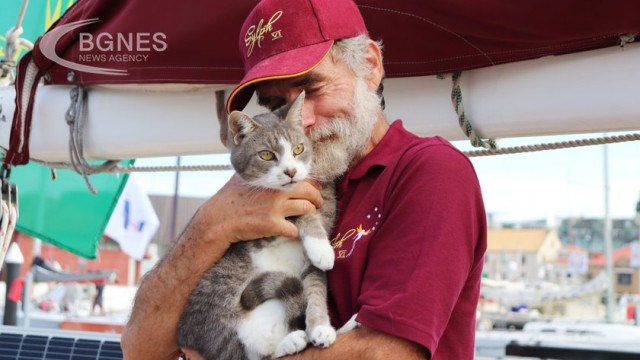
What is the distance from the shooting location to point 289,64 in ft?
5.58

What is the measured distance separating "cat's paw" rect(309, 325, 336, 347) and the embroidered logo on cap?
708 mm

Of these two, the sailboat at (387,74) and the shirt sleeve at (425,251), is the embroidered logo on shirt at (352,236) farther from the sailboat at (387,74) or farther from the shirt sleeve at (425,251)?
the sailboat at (387,74)

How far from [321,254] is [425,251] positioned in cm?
32

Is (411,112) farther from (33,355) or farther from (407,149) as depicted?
(33,355)

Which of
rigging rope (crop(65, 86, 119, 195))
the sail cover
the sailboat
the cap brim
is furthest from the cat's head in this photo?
rigging rope (crop(65, 86, 119, 195))

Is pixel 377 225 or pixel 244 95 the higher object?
pixel 244 95

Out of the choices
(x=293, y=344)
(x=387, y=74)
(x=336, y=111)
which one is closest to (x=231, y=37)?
(x=387, y=74)

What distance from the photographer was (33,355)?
2.86 metres

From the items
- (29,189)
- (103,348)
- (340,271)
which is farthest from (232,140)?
(29,189)

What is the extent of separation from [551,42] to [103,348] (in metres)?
1.98

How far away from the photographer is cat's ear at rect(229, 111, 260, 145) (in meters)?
1.95

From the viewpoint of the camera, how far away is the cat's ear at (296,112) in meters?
1.79

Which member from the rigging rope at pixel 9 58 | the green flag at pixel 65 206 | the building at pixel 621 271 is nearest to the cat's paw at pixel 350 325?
the rigging rope at pixel 9 58

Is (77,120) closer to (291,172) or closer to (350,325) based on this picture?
(291,172)
